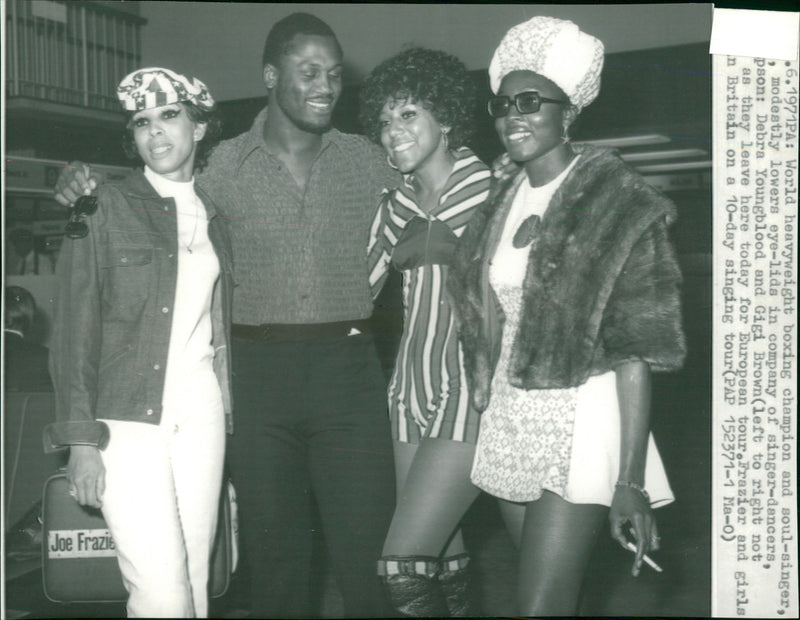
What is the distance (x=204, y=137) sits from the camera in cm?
226

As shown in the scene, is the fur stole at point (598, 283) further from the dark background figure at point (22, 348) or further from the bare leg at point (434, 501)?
the dark background figure at point (22, 348)

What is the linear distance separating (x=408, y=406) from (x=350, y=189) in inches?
25.2

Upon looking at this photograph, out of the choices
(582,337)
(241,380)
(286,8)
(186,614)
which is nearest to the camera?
(582,337)

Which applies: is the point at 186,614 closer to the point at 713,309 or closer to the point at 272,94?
the point at 272,94

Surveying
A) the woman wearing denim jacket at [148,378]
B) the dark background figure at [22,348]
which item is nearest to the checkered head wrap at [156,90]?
the woman wearing denim jacket at [148,378]

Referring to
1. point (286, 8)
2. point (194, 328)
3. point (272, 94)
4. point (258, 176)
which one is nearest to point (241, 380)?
point (194, 328)

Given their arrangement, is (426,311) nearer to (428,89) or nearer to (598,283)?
(598,283)

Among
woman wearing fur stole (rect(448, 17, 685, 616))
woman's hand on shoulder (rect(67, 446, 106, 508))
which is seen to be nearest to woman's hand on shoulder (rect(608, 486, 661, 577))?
woman wearing fur stole (rect(448, 17, 685, 616))

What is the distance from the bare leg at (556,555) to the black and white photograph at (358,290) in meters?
0.10

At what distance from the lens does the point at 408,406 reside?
219 centimetres

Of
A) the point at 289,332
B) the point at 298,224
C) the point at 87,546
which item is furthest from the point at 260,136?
the point at 87,546

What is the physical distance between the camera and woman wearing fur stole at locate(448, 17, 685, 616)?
1811 millimetres

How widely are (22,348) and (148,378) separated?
0.51m

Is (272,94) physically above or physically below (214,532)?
above
